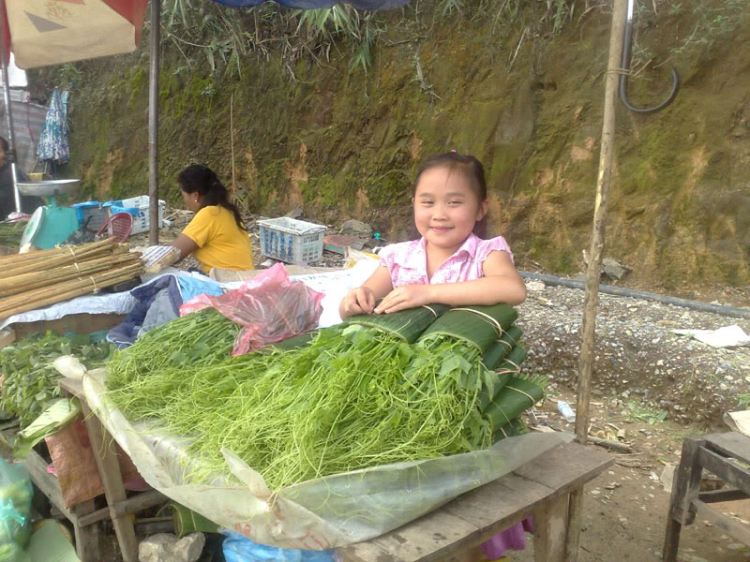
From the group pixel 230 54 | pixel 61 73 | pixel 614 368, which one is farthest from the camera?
pixel 61 73

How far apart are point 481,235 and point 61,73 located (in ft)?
42.5

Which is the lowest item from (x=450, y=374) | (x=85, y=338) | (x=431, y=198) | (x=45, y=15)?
(x=85, y=338)

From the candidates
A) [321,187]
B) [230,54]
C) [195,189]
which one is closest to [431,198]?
[195,189]

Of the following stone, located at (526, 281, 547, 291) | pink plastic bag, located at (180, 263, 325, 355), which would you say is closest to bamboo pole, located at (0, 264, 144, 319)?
pink plastic bag, located at (180, 263, 325, 355)

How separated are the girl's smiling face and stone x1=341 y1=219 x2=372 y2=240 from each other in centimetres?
593

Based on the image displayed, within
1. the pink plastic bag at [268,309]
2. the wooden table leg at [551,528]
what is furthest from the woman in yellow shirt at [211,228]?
the wooden table leg at [551,528]

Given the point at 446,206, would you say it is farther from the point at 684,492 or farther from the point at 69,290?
the point at 69,290

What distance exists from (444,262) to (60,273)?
2.50m

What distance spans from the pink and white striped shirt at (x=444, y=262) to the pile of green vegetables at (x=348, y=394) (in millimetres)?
275

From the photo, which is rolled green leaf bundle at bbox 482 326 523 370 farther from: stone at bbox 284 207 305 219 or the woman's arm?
stone at bbox 284 207 305 219

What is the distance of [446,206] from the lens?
1.99m

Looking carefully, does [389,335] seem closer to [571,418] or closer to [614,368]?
[571,418]

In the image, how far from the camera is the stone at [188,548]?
2307mm

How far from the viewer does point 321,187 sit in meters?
8.84
